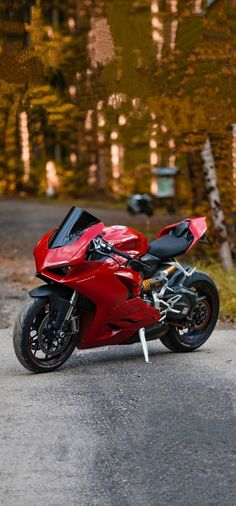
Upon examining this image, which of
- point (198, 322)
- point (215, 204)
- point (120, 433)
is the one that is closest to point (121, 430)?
point (120, 433)

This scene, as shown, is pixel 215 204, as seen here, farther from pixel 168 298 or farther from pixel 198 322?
pixel 168 298

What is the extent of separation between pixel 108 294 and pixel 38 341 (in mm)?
704

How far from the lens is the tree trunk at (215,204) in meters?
16.2

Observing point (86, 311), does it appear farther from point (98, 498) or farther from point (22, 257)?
point (22, 257)

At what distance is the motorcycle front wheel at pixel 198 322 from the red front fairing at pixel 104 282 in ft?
1.40

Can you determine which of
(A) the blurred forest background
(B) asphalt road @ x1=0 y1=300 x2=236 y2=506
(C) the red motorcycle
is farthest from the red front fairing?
(A) the blurred forest background

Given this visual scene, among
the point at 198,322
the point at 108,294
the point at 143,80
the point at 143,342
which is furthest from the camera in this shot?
the point at 143,80

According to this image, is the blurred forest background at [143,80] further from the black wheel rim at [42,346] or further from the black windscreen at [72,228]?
the black wheel rim at [42,346]

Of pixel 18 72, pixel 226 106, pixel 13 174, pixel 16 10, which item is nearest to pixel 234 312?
pixel 226 106

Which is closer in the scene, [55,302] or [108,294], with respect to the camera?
[55,302]

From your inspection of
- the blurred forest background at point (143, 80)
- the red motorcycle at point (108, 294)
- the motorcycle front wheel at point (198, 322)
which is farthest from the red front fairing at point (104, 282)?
the blurred forest background at point (143, 80)

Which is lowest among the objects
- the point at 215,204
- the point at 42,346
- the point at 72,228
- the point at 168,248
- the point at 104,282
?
the point at 42,346

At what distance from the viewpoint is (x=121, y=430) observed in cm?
603

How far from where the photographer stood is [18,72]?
15.4 m
